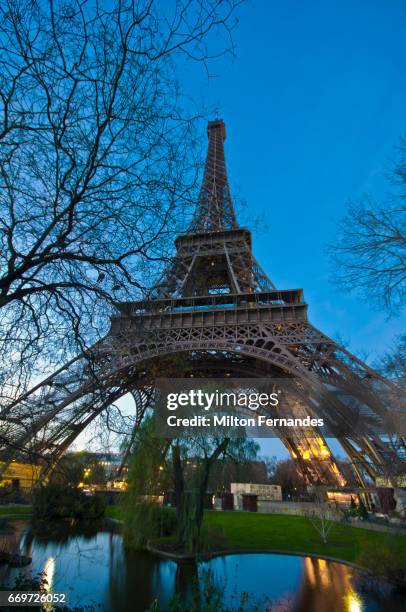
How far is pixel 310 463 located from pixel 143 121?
3300 cm

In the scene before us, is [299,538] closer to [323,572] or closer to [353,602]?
[323,572]

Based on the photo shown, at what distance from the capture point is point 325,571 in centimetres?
1227

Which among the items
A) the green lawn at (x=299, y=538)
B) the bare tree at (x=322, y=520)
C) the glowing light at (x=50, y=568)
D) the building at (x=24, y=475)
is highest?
the building at (x=24, y=475)

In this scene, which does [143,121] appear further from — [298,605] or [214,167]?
[214,167]

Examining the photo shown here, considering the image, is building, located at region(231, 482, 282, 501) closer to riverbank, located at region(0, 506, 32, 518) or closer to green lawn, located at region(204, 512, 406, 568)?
green lawn, located at region(204, 512, 406, 568)

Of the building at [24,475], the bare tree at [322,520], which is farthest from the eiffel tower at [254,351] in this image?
the bare tree at [322,520]

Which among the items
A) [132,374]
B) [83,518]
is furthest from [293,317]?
[83,518]

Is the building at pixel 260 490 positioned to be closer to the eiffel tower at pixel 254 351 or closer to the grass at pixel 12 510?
the eiffel tower at pixel 254 351

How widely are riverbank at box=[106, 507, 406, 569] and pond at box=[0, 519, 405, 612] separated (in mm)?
768

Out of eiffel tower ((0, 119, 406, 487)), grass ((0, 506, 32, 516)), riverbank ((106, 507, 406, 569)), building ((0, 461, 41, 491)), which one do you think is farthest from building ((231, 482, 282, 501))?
building ((0, 461, 41, 491))

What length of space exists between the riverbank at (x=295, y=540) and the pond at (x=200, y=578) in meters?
0.77

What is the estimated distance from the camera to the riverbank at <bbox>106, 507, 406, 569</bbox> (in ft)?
42.7

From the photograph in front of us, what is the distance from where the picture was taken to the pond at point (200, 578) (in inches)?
360

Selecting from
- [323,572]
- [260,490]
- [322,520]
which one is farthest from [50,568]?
[260,490]
